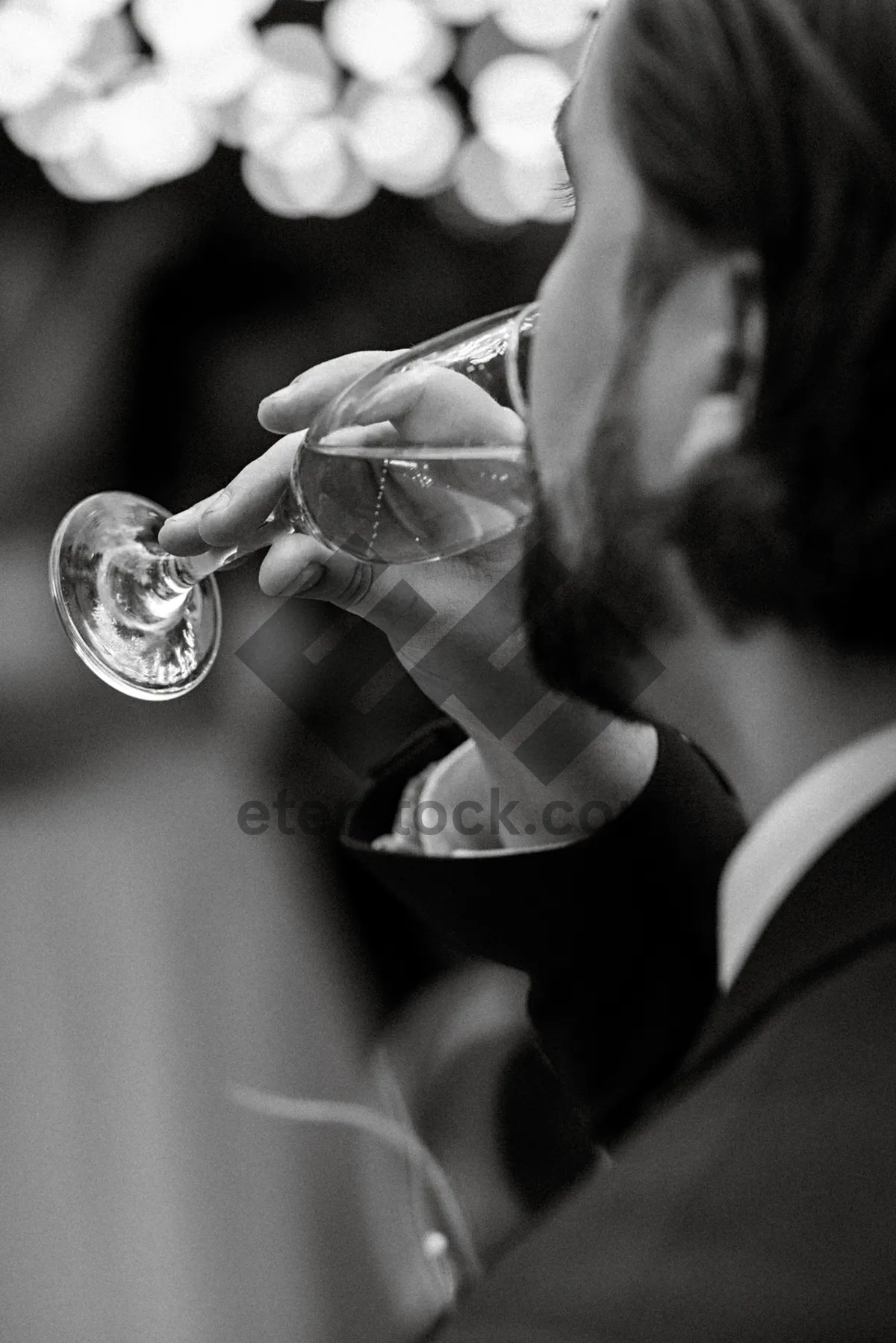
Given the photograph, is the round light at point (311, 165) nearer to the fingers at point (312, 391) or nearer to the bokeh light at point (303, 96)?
the bokeh light at point (303, 96)

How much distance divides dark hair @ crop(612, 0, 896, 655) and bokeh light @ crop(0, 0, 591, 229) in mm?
1761

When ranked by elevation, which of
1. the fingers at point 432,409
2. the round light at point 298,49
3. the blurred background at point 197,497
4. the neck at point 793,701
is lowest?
the blurred background at point 197,497

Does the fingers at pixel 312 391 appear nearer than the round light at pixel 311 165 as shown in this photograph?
Yes

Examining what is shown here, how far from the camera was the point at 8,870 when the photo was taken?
2.47m

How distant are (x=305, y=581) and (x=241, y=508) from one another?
0.07 meters

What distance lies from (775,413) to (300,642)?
1.54m

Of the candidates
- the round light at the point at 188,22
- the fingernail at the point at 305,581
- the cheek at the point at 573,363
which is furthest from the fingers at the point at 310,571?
the round light at the point at 188,22

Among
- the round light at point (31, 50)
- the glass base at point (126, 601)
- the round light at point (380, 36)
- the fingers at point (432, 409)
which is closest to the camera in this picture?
the fingers at point (432, 409)

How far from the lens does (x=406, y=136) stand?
260 cm

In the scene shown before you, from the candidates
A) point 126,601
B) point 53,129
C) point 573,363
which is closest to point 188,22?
point 53,129

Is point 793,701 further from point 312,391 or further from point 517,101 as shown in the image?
point 517,101

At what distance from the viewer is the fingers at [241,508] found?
0.96m

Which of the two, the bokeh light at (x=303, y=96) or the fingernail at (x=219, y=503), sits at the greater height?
the fingernail at (x=219, y=503)

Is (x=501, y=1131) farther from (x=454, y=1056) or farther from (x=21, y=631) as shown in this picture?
(x=21, y=631)
